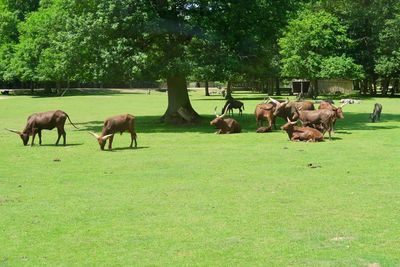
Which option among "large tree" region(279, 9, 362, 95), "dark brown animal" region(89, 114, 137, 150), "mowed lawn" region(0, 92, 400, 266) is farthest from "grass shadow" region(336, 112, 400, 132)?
"large tree" region(279, 9, 362, 95)

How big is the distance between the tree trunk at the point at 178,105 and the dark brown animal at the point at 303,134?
28.9ft

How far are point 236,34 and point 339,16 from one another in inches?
1581

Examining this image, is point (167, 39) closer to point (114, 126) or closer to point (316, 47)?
point (114, 126)

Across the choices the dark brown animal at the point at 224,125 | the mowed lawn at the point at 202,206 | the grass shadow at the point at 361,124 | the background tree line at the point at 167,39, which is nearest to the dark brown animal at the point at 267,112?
the dark brown animal at the point at 224,125

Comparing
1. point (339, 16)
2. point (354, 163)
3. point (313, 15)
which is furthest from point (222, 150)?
point (339, 16)

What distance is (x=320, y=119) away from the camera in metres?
20.8

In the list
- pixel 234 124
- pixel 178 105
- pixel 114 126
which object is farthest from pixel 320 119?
pixel 178 105

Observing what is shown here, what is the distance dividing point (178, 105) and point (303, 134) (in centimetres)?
1025

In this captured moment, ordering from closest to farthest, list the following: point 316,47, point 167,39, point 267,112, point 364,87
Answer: point 267,112
point 167,39
point 316,47
point 364,87

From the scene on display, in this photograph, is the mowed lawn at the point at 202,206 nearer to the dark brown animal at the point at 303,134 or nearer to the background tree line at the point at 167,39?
the dark brown animal at the point at 303,134

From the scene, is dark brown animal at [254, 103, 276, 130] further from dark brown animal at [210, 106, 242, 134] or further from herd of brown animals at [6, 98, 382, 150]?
dark brown animal at [210, 106, 242, 134]

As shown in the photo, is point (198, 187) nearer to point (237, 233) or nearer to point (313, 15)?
point (237, 233)

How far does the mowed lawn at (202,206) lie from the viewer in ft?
25.0

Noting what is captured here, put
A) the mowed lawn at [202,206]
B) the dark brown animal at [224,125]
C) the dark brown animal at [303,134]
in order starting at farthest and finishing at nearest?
the dark brown animal at [224,125] < the dark brown animal at [303,134] < the mowed lawn at [202,206]
